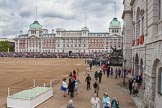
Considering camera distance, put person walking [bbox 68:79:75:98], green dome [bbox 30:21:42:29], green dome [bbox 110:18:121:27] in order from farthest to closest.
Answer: green dome [bbox 30:21:42:29]
green dome [bbox 110:18:121:27]
person walking [bbox 68:79:75:98]

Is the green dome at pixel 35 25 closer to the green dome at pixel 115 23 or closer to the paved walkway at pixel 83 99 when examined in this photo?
the green dome at pixel 115 23

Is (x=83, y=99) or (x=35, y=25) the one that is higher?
(x=35, y=25)

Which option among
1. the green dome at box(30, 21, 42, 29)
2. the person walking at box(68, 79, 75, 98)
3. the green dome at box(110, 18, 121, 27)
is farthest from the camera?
the green dome at box(30, 21, 42, 29)

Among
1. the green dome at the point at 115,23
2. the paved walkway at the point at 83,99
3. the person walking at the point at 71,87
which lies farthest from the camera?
the green dome at the point at 115,23

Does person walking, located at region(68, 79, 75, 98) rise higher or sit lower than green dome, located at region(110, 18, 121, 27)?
lower

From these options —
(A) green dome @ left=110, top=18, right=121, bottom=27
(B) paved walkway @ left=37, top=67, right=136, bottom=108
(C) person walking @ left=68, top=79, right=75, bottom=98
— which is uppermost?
(A) green dome @ left=110, top=18, right=121, bottom=27

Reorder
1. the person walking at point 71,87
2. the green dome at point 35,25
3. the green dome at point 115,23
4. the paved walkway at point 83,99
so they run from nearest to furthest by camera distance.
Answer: the paved walkway at point 83,99
the person walking at point 71,87
the green dome at point 115,23
the green dome at point 35,25

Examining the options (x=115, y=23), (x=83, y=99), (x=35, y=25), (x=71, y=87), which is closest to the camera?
(x=83, y=99)

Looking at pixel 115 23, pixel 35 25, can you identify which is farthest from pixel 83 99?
pixel 35 25

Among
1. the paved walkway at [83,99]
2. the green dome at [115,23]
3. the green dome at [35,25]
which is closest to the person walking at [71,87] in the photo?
the paved walkway at [83,99]

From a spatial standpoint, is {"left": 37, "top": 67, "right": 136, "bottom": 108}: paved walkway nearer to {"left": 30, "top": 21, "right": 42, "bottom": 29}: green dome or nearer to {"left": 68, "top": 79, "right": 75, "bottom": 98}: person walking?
{"left": 68, "top": 79, "right": 75, "bottom": 98}: person walking

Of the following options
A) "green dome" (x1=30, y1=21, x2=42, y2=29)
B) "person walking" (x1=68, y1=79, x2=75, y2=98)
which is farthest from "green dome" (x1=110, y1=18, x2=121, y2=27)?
"person walking" (x1=68, y1=79, x2=75, y2=98)

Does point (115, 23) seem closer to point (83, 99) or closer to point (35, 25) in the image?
point (35, 25)

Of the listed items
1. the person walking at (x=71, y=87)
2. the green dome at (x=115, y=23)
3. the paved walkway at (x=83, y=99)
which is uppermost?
the green dome at (x=115, y=23)
